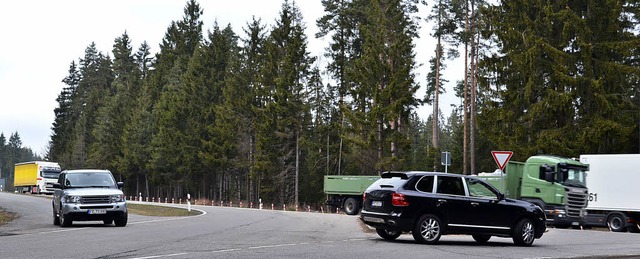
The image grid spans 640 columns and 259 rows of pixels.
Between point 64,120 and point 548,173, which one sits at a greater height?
point 64,120

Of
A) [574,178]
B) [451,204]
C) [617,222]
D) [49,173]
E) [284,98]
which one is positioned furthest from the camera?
[49,173]

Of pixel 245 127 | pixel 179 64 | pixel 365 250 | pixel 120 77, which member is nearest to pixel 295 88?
pixel 245 127

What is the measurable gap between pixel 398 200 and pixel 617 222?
1744 cm

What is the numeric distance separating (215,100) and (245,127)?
8861 millimetres

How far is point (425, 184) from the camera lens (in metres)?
17.6

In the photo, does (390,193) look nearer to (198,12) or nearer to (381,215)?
(381,215)

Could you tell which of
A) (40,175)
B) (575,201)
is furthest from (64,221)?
(40,175)

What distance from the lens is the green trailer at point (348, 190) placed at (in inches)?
1599

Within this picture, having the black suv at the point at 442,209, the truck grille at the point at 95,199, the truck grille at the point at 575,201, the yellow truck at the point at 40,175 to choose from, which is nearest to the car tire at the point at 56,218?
the truck grille at the point at 95,199

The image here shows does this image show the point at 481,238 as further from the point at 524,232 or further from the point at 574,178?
the point at 574,178

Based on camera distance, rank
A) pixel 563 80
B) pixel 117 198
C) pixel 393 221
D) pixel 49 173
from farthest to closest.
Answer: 1. pixel 49 173
2. pixel 563 80
3. pixel 117 198
4. pixel 393 221

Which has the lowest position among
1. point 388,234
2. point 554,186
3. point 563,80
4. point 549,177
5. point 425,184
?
point 388,234

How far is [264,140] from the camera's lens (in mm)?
59938

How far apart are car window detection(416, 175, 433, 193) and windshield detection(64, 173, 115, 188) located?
1100 cm
